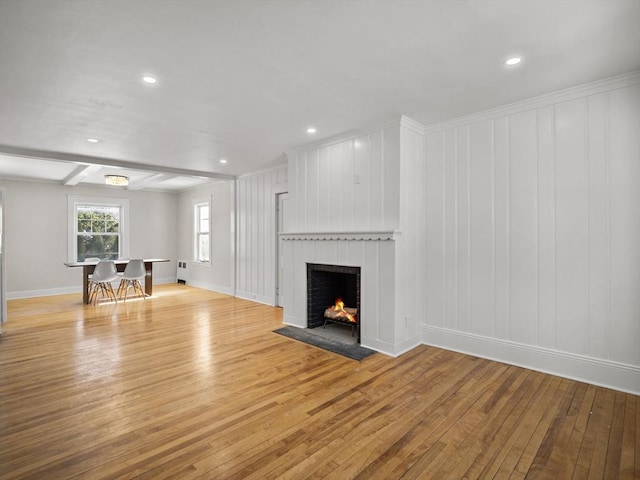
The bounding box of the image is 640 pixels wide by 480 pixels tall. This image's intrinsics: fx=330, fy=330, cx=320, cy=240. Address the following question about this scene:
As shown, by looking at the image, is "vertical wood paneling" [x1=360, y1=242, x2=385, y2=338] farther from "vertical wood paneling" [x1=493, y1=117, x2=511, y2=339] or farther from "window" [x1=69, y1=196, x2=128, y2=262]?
"window" [x1=69, y1=196, x2=128, y2=262]

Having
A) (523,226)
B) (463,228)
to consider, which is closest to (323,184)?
(463,228)

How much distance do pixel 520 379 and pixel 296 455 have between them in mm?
2222

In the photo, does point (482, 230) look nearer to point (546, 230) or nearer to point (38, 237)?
point (546, 230)

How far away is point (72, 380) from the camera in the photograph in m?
3.00

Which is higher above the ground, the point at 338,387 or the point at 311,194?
the point at 311,194

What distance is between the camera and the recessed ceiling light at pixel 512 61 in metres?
2.49

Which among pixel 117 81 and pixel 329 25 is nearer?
pixel 329 25

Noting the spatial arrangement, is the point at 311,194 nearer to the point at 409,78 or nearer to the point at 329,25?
the point at 409,78

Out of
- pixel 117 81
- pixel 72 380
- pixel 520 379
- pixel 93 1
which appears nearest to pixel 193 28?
pixel 93 1

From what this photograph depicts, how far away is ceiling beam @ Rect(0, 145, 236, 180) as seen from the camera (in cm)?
482

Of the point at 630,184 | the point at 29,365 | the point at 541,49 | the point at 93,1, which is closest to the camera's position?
the point at 93,1

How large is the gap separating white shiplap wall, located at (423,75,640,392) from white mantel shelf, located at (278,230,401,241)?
2.27ft

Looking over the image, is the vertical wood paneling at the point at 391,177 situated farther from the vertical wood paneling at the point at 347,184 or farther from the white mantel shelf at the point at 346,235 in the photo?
the vertical wood paneling at the point at 347,184

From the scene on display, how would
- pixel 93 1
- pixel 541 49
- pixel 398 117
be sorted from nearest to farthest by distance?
1. pixel 93 1
2. pixel 541 49
3. pixel 398 117
